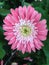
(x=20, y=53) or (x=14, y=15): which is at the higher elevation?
(x=14, y=15)

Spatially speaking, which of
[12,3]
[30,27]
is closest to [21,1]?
[12,3]

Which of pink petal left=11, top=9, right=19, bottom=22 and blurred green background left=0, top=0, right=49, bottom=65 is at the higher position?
pink petal left=11, top=9, right=19, bottom=22

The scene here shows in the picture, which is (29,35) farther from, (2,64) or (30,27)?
(2,64)

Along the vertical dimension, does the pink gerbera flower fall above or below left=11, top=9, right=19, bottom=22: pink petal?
below

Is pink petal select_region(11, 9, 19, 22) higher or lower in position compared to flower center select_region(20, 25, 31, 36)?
higher

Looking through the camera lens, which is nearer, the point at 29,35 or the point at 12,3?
the point at 29,35

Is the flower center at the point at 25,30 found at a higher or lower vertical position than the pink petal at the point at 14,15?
lower

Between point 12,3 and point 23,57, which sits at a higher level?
point 12,3
